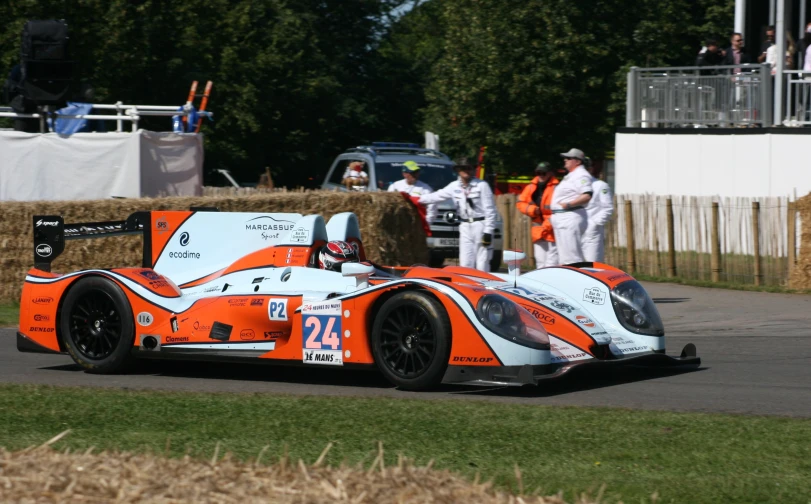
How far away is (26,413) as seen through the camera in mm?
7277

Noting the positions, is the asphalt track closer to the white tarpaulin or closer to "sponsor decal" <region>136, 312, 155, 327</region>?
"sponsor decal" <region>136, 312, 155, 327</region>

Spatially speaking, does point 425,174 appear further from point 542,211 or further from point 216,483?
point 216,483

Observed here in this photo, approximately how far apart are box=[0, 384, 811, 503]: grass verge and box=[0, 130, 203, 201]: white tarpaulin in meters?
9.80

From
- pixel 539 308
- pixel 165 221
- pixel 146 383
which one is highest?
pixel 165 221

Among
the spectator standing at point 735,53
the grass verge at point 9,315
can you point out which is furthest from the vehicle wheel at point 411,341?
the spectator standing at point 735,53

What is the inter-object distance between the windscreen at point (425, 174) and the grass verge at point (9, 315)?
6642 mm

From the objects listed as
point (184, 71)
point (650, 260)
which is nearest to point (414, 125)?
point (184, 71)

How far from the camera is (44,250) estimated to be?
32.0ft

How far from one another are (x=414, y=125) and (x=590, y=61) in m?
17.4

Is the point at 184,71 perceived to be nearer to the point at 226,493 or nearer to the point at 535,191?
the point at 535,191

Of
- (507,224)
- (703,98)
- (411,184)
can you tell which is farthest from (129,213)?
(703,98)

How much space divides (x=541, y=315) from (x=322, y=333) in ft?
5.08

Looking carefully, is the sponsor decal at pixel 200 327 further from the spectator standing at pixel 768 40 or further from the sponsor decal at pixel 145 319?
the spectator standing at pixel 768 40

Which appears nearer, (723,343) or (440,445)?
(440,445)
